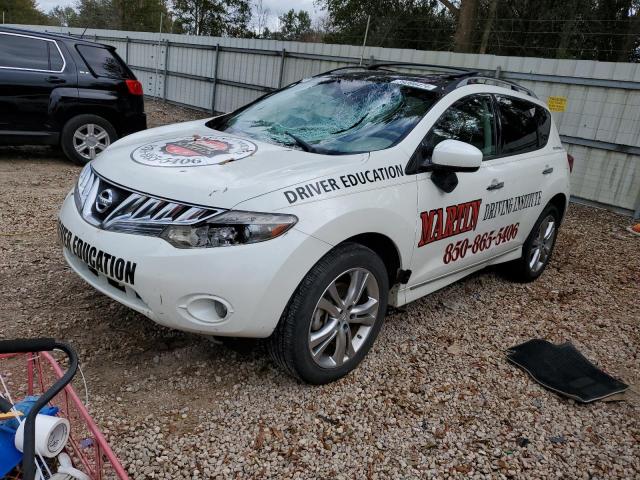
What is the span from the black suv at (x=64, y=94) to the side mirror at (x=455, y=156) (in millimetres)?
5431

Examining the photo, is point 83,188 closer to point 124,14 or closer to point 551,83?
point 551,83

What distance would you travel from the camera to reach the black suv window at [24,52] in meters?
6.30

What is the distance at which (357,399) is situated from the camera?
2734mm

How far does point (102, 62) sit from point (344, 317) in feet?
19.2

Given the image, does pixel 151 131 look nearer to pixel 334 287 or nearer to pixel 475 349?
pixel 334 287

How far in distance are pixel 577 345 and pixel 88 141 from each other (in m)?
6.24

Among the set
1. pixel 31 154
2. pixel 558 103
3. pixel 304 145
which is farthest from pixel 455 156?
pixel 31 154

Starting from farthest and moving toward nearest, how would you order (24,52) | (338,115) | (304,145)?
(24,52)
(338,115)
(304,145)

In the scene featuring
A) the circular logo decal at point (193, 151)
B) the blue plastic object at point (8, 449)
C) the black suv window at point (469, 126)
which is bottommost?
the blue plastic object at point (8, 449)

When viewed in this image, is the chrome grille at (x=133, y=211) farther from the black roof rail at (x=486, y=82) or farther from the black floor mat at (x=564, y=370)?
the black floor mat at (x=564, y=370)

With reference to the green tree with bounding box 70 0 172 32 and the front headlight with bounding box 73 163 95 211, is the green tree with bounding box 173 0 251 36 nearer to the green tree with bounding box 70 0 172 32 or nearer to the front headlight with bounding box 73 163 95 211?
the green tree with bounding box 70 0 172 32

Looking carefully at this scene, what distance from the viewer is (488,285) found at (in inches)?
179

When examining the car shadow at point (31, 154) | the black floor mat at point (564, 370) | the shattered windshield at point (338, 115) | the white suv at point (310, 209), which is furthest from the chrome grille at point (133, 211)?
the car shadow at point (31, 154)

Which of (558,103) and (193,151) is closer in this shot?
(193,151)
